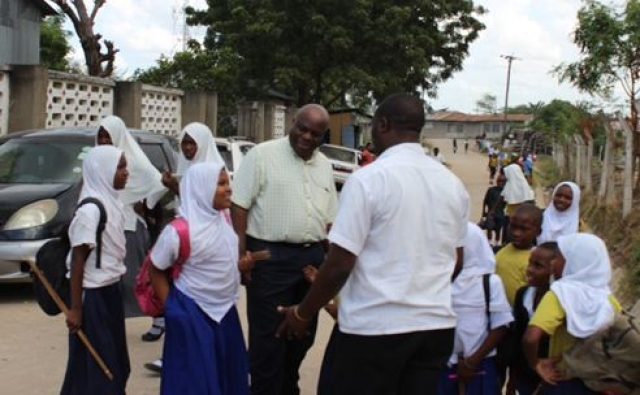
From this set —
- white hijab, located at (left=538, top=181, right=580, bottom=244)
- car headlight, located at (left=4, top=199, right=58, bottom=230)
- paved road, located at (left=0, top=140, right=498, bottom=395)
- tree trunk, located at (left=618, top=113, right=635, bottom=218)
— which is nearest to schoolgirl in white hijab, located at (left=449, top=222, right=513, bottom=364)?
paved road, located at (left=0, top=140, right=498, bottom=395)

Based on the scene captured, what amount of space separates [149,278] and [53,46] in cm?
2632

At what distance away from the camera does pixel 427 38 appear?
26.2 metres

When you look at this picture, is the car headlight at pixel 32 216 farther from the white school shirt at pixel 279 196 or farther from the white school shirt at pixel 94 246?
the white school shirt at pixel 279 196

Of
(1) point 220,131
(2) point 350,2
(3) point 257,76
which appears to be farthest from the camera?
(3) point 257,76

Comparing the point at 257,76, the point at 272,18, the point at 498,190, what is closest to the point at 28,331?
the point at 498,190

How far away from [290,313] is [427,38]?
23.9 meters

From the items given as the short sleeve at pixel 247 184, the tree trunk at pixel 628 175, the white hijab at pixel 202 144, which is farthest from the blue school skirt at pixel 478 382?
the tree trunk at pixel 628 175

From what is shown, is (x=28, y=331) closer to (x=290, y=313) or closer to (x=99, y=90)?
(x=290, y=313)

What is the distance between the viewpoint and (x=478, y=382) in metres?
3.95

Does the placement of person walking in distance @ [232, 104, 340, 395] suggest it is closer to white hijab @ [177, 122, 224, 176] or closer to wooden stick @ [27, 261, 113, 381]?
wooden stick @ [27, 261, 113, 381]

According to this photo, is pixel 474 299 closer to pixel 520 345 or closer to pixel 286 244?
pixel 520 345

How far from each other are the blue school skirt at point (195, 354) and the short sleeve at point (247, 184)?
0.72 metres

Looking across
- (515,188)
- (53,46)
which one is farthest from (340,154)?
(515,188)

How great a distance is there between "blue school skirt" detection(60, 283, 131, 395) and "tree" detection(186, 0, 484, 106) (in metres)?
20.4
